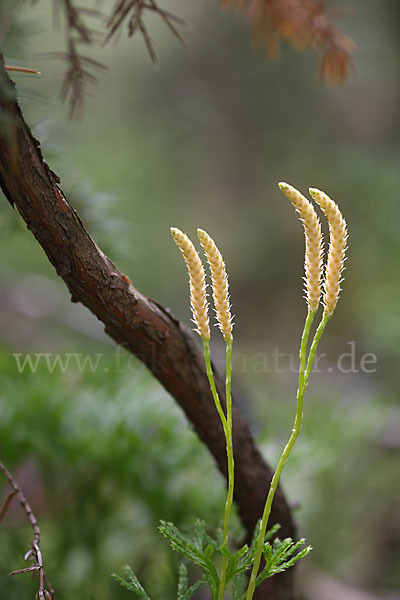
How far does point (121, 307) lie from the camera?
0.44 metres

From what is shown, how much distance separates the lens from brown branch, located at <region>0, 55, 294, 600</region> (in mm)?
379

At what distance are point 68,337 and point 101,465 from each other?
108 cm

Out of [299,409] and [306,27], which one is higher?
[306,27]

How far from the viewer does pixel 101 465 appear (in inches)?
33.8

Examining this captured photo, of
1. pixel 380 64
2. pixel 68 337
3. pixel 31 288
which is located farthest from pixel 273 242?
pixel 31 288

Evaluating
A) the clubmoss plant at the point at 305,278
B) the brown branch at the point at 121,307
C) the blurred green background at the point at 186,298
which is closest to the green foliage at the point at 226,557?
the clubmoss plant at the point at 305,278

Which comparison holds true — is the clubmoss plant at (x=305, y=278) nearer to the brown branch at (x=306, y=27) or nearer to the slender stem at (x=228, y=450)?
the slender stem at (x=228, y=450)

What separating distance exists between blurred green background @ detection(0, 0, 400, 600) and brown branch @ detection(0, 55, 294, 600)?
103 mm

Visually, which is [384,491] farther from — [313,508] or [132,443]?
[132,443]

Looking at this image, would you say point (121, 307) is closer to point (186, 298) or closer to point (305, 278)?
point (305, 278)

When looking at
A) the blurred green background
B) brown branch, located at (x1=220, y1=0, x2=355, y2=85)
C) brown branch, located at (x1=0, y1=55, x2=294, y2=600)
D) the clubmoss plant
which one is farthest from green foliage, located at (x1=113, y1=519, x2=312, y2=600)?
brown branch, located at (x1=220, y1=0, x2=355, y2=85)

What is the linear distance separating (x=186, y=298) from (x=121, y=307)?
212 centimetres

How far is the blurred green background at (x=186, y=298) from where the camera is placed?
34.2 inches

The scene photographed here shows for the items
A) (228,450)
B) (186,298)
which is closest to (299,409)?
(228,450)
